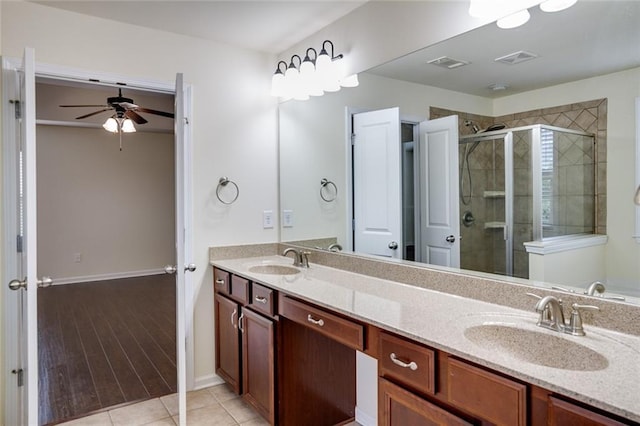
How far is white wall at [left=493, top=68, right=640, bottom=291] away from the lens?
4.45 feet

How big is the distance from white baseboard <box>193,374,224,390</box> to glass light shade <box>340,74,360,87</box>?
2.15 metres

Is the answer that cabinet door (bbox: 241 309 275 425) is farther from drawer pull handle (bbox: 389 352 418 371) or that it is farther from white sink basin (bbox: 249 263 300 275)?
drawer pull handle (bbox: 389 352 418 371)

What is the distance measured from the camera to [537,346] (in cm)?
131

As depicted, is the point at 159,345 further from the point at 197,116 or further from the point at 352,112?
the point at 352,112

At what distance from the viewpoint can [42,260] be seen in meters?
5.95

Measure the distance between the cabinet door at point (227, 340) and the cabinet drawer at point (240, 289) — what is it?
58mm

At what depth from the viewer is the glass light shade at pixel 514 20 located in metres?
1.59

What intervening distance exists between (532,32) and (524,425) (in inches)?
55.1

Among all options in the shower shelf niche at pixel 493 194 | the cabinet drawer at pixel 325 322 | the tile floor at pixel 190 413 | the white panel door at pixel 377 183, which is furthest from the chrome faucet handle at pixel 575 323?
the tile floor at pixel 190 413

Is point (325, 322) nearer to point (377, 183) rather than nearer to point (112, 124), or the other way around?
point (377, 183)

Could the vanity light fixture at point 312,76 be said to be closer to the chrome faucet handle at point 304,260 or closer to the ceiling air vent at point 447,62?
the ceiling air vent at point 447,62

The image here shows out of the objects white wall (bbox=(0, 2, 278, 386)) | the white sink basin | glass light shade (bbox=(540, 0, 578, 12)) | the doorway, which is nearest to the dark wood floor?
the doorway

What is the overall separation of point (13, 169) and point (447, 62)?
7.71ft

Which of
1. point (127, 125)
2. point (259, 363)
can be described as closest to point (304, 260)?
point (259, 363)
